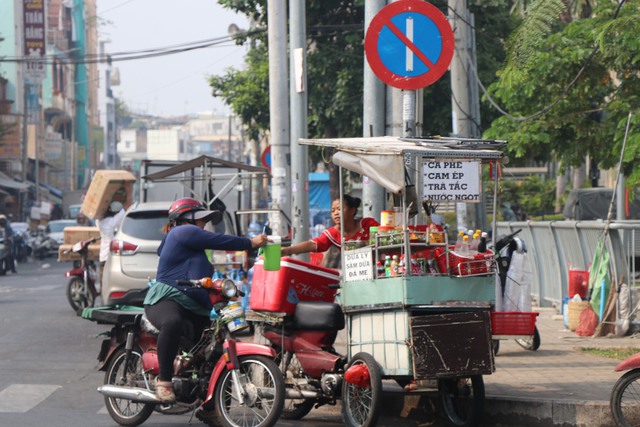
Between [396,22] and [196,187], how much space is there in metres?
18.0

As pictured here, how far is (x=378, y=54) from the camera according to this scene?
29.8 feet

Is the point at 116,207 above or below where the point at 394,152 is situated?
below

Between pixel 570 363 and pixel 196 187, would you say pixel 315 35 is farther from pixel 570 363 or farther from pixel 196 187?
pixel 570 363

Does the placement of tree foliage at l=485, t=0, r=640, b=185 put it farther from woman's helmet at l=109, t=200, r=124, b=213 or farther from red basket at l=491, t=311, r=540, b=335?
woman's helmet at l=109, t=200, r=124, b=213

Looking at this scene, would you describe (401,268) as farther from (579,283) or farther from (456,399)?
(579,283)

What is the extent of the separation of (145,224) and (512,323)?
7.92m

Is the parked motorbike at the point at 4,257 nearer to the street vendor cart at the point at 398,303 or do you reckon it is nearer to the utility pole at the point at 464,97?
the utility pole at the point at 464,97

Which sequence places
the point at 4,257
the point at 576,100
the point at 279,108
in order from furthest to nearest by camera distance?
the point at 4,257 → the point at 279,108 → the point at 576,100

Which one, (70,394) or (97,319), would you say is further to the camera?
(70,394)

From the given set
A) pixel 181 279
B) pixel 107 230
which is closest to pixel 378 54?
pixel 181 279

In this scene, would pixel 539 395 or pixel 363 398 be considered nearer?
pixel 363 398

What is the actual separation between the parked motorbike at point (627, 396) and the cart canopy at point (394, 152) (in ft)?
5.89

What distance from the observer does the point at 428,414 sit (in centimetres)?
891

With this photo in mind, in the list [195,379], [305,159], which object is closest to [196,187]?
[305,159]
